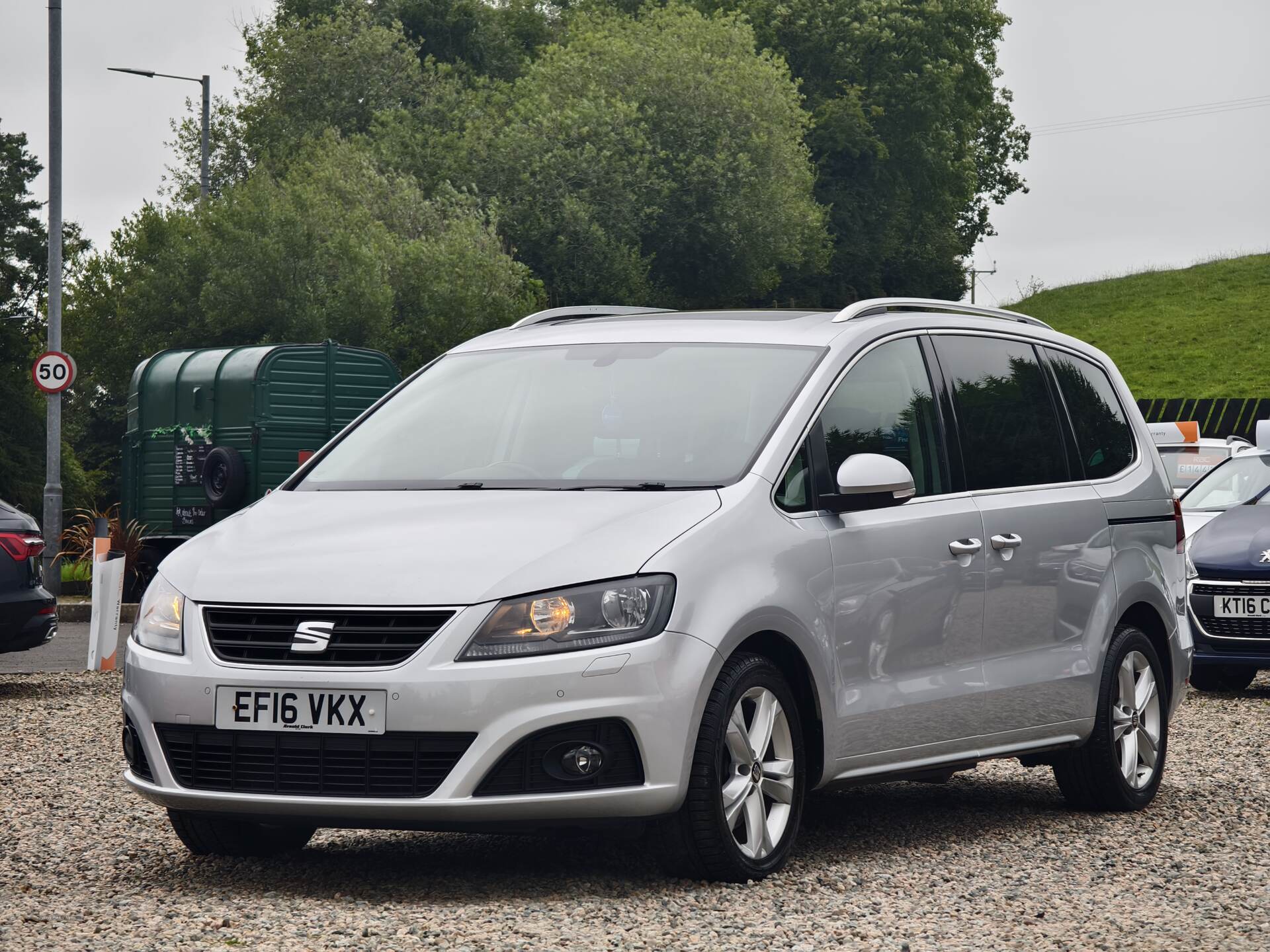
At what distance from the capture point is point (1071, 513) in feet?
24.8

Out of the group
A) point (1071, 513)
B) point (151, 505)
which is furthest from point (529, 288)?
point (1071, 513)

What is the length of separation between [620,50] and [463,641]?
168 ft

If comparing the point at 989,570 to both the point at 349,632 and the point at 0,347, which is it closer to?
the point at 349,632

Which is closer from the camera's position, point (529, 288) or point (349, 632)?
point (349, 632)

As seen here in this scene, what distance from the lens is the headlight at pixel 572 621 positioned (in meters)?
5.31

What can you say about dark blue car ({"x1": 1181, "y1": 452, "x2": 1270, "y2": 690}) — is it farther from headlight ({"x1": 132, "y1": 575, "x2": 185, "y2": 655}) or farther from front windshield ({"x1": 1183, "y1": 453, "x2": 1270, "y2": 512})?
headlight ({"x1": 132, "y1": 575, "x2": 185, "y2": 655})

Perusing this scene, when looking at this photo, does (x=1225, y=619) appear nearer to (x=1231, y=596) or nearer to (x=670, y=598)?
(x=1231, y=596)

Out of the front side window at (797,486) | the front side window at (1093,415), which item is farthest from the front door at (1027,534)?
the front side window at (797,486)

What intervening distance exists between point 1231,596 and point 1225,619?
16cm

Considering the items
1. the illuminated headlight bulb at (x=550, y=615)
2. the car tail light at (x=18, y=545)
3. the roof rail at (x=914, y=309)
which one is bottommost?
the car tail light at (x=18, y=545)

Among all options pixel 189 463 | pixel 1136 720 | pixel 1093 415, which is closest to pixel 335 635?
pixel 1136 720

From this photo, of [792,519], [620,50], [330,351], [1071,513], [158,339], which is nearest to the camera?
[792,519]

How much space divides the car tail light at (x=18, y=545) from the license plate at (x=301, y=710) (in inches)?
280

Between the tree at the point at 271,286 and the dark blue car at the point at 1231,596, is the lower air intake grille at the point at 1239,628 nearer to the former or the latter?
the dark blue car at the point at 1231,596
